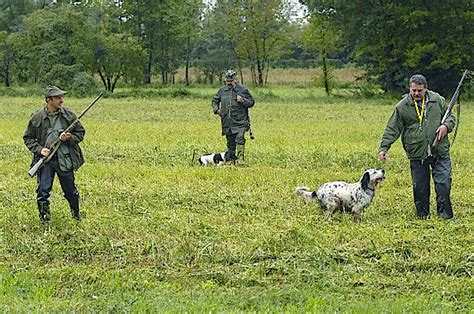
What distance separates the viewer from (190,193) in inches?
496

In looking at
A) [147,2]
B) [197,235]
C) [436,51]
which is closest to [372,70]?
[436,51]

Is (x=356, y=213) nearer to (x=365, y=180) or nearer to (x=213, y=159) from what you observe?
(x=365, y=180)

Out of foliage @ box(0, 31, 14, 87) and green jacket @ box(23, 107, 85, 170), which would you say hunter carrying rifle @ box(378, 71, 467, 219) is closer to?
green jacket @ box(23, 107, 85, 170)

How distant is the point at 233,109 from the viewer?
1584cm

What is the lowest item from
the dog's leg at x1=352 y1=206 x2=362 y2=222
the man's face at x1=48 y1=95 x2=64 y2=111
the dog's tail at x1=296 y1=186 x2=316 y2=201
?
the dog's leg at x1=352 y1=206 x2=362 y2=222

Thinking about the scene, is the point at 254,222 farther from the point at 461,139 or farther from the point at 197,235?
the point at 461,139

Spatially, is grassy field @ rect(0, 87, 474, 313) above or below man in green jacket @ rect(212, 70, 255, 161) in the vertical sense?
below

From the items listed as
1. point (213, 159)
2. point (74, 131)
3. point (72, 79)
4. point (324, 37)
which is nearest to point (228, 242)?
point (74, 131)

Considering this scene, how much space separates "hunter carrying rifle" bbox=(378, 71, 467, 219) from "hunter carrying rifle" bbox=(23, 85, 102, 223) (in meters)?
4.23

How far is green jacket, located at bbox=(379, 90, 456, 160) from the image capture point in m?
10.7

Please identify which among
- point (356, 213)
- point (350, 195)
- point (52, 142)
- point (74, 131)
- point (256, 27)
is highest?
point (256, 27)

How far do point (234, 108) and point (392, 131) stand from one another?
17.9 ft

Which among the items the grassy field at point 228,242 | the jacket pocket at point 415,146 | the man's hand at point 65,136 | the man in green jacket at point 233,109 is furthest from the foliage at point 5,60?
the jacket pocket at point 415,146

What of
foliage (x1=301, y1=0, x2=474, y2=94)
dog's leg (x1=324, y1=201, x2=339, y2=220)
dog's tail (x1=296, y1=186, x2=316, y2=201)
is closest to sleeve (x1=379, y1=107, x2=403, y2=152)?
dog's leg (x1=324, y1=201, x2=339, y2=220)
